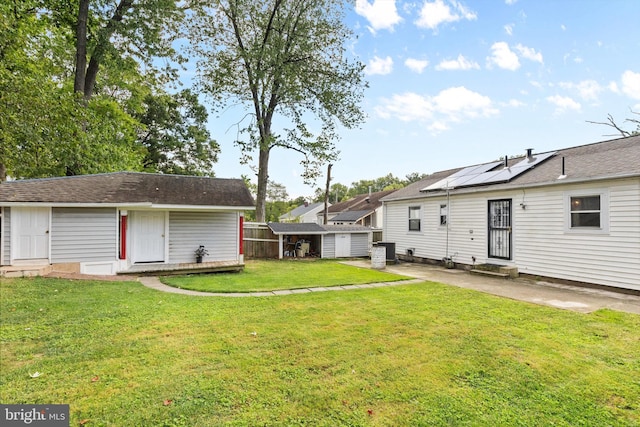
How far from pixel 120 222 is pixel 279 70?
40.5 ft

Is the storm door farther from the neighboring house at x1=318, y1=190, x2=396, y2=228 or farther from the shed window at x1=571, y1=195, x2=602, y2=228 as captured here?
the neighboring house at x1=318, y1=190, x2=396, y2=228

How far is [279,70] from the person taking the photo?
17719mm

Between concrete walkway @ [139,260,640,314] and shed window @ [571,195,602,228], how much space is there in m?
1.62

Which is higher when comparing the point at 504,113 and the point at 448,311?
the point at 504,113

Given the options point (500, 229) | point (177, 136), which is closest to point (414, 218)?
point (500, 229)

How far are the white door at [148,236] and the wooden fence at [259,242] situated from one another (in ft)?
16.5

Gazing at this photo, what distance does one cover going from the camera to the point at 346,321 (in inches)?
193

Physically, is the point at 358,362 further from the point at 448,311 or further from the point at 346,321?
the point at 448,311

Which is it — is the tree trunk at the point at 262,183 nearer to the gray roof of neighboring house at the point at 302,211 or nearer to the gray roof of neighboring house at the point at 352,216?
the gray roof of neighboring house at the point at 352,216

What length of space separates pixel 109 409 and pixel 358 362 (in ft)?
7.54

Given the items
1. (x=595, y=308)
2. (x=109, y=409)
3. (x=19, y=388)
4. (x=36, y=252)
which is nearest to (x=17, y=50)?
(x=36, y=252)

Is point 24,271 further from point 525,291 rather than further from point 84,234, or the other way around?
point 525,291

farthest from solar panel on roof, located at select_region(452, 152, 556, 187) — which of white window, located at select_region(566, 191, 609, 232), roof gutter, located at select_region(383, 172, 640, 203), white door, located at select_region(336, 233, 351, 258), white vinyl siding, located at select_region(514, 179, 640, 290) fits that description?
white door, located at select_region(336, 233, 351, 258)

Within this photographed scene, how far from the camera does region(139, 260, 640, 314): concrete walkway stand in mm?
6086
